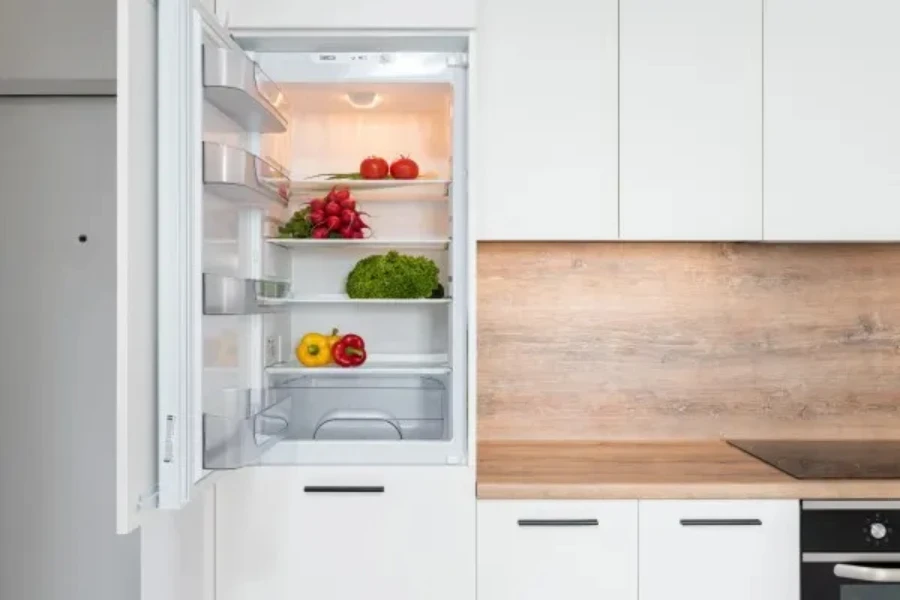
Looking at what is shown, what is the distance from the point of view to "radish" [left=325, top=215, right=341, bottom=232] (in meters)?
2.15

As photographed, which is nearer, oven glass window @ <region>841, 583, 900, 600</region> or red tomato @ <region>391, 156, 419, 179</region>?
oven glass window @ <region>841, 583, 900, 600</region>

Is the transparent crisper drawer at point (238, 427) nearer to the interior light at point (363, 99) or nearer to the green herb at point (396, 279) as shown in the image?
the green herb at point (396, 279)

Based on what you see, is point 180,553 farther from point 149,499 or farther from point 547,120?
point 547,120

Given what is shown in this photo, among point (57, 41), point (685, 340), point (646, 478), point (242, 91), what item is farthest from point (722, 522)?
point (57, 41)

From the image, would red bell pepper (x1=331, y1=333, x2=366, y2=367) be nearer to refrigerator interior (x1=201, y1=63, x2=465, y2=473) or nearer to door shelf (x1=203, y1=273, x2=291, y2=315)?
refrigerator interior (x1=201, y1=63, x2=465, y2=473)

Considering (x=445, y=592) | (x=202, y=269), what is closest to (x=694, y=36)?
(x=202, y=269)

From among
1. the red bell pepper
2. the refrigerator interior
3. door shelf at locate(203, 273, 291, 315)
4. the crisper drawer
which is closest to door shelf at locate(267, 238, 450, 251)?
the refrigerator interior

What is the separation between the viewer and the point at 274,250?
2.24 meters

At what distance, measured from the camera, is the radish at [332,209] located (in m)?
2.16

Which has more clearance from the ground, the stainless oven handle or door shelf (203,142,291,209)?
door shelf (203,142,291,209)

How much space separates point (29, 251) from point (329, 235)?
1.11 m

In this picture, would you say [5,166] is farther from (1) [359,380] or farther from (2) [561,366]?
(2) [561,366]

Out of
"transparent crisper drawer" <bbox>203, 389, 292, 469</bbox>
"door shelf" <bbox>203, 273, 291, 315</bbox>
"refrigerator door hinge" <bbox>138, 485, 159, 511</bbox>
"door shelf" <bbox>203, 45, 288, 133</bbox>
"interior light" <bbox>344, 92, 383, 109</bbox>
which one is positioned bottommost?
"refrigerator door hinge" <bbox>138, 485, 159, 511</bbox>

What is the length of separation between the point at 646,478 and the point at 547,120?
3.22 ft
